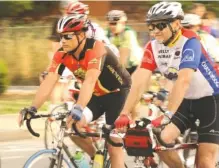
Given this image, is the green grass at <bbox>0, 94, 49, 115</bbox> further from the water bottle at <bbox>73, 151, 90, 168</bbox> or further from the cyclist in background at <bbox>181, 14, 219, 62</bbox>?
the water bottle at <bbox>73, 151, 90, 168</bbox>

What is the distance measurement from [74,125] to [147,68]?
0.76 m

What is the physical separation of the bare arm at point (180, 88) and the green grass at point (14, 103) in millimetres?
7735

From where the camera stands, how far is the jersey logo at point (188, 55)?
568 centimetres

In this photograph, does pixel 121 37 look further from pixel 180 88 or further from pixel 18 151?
pixel 180 88

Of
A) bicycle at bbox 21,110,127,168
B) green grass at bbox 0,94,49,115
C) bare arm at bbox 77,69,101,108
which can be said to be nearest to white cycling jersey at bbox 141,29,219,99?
bare arm at bbox 77,69,101,108

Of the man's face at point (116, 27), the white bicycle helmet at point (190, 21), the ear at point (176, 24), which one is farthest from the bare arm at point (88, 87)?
the man's face at point (116, 27)

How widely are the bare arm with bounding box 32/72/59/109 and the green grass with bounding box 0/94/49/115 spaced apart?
687 cm

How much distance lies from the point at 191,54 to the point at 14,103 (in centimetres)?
894

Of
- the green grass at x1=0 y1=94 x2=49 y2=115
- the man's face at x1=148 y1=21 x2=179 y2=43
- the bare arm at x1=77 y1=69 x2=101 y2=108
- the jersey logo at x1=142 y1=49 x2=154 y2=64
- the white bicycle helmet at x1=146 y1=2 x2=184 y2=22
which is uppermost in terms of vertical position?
the white bicycle helmet at x1=146 y1=2 x2=184 y2=22

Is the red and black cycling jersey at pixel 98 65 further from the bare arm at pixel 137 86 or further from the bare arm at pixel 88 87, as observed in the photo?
the bare arm at pixel 137 86

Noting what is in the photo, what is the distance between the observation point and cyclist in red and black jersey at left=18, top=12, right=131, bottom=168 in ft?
19.9

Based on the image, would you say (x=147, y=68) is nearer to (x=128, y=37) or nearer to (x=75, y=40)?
(x=75, y=40)

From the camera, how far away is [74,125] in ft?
19.1

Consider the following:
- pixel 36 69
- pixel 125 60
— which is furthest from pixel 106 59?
pixel 36 69
